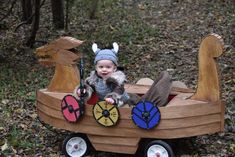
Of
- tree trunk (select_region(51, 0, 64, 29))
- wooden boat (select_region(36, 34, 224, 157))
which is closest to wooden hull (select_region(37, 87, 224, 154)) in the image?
wooden boat (select_region(36, 34, 224, 157))

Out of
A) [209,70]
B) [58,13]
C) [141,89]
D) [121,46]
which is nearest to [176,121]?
[209,70]

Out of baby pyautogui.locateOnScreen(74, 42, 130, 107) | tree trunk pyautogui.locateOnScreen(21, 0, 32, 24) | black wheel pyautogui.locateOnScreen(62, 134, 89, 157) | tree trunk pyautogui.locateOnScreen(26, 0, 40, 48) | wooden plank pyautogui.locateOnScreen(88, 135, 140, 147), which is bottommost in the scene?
black wheel pyautogui.locateOnScreen(62, 134, 89, 157)

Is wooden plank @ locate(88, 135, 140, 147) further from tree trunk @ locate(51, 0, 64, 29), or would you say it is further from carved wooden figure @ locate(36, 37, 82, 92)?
tree trunk @ locate(51, 0, 64, 29)

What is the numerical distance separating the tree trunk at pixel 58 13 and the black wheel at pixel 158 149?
7.93m

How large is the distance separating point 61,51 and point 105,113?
1.06m

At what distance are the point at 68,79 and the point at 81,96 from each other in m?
0.55

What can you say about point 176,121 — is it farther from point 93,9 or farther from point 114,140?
point 93,9

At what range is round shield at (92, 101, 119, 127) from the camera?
512 cm

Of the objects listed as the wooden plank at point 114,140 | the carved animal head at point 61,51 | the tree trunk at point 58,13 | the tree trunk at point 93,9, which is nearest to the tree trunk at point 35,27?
the tree trunk at point 58,13

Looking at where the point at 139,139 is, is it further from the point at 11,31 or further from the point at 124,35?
the point at 11,31

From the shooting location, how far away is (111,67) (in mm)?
5352

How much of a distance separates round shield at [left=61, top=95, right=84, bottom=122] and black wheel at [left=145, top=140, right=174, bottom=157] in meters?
0.83

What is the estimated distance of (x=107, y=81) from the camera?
17.4 feet

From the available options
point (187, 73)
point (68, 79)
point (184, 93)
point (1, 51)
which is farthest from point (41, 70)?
point (184, 93)
